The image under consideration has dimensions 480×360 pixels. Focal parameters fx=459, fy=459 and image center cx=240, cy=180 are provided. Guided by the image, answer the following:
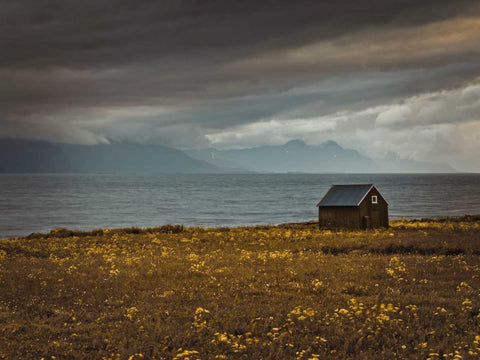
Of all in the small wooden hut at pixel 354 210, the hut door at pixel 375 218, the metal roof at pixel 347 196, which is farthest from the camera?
the hut door at pixel 375 218

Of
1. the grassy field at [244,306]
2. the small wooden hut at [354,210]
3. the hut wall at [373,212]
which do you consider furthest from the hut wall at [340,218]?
the grassy field at [244,306]

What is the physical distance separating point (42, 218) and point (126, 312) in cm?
10025

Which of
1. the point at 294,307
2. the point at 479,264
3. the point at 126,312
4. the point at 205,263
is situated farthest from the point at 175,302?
the point at 479,264

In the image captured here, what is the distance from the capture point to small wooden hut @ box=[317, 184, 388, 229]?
58719 mm

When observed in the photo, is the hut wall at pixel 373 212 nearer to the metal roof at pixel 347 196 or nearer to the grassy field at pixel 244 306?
the metal roof at pixel 347 196

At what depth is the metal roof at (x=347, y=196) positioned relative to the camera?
5921 centimetres

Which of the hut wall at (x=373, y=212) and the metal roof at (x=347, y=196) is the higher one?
the metal roof at (x=347, y=196)

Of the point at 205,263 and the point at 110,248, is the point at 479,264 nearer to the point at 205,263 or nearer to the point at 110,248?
the point at 205,263

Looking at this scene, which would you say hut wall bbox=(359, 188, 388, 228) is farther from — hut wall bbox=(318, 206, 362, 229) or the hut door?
hut wall bbox=(318, 206, 362, 229)

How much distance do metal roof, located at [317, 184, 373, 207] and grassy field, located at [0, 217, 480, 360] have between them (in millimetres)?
23828

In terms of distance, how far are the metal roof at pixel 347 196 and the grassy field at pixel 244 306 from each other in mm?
23828

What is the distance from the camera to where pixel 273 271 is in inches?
Answer: 1061

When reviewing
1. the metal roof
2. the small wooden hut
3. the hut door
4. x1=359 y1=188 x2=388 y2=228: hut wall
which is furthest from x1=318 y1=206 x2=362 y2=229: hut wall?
the hut door

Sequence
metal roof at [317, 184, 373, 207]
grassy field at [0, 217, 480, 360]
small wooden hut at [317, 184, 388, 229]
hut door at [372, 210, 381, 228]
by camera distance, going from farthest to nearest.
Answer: hut door at [372, 210, 381, 228] → metal roof at [317, 184, 373, 207] → small wooden hut at [317, 184, 388, 229] → grassy field at [0, 217, 480, 360]
